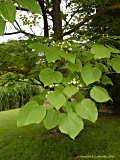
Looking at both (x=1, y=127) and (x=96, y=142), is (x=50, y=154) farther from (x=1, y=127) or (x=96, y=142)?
(x=1, y=127)

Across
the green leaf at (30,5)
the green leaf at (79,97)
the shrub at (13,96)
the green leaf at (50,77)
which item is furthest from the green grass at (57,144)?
the shrub at (13,96)

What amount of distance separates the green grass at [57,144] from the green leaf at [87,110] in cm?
179

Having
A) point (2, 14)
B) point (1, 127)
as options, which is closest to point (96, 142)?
point (1, 127)

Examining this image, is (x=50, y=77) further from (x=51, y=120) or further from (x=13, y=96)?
(x=13, y=96)

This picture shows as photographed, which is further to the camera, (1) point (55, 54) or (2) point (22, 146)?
(2) point (22, 146)

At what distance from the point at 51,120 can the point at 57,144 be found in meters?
2.18

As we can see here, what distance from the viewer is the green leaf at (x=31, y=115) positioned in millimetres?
525

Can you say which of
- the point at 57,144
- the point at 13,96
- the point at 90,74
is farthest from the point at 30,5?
the point at 13,96

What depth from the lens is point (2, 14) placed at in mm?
536

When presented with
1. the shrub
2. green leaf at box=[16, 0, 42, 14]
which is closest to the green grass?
green leaf at box=[16, 0, 42, 14]

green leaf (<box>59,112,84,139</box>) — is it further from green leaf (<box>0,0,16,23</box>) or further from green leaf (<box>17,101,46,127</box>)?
green leaf (<box>0,0,16,23</box>)

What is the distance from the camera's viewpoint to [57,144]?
2.62 metres

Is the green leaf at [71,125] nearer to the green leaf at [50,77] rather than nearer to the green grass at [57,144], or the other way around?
the green leaf at [50,77]

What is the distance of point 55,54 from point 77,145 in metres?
2.20
